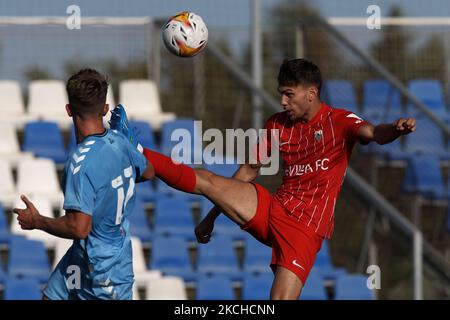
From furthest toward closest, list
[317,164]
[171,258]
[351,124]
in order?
1. [171,258]
2. [317,164]
3. [351,124]

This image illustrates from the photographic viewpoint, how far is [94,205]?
6.80 metres

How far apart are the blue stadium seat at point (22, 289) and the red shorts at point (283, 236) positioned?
3717 millimetres

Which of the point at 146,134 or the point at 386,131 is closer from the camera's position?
the point at 386,131

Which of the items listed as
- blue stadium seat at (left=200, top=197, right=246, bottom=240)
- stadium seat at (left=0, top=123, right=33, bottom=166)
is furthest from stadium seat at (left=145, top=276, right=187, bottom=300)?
stadium seat at (left=0, top=123, right=33, bottom=166)

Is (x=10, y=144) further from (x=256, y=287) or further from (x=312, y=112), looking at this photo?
(x=312, y=112)

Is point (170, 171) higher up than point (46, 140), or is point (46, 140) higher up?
point (46, 140)

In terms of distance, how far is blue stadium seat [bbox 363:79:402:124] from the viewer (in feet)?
45.3

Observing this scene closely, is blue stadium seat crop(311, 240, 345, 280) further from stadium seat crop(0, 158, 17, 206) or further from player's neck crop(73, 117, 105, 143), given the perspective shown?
player's neck crop(73, 117, 105, 143)

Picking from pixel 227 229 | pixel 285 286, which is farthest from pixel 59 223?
pixel 227 229

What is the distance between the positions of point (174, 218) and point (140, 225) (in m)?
0.38

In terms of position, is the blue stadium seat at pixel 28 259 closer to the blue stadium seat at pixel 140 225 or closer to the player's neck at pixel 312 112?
the blue stadium seat at pixel 140 225

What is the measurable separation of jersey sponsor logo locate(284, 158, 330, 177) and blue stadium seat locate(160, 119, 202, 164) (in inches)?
184

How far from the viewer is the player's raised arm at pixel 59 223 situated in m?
6.64
